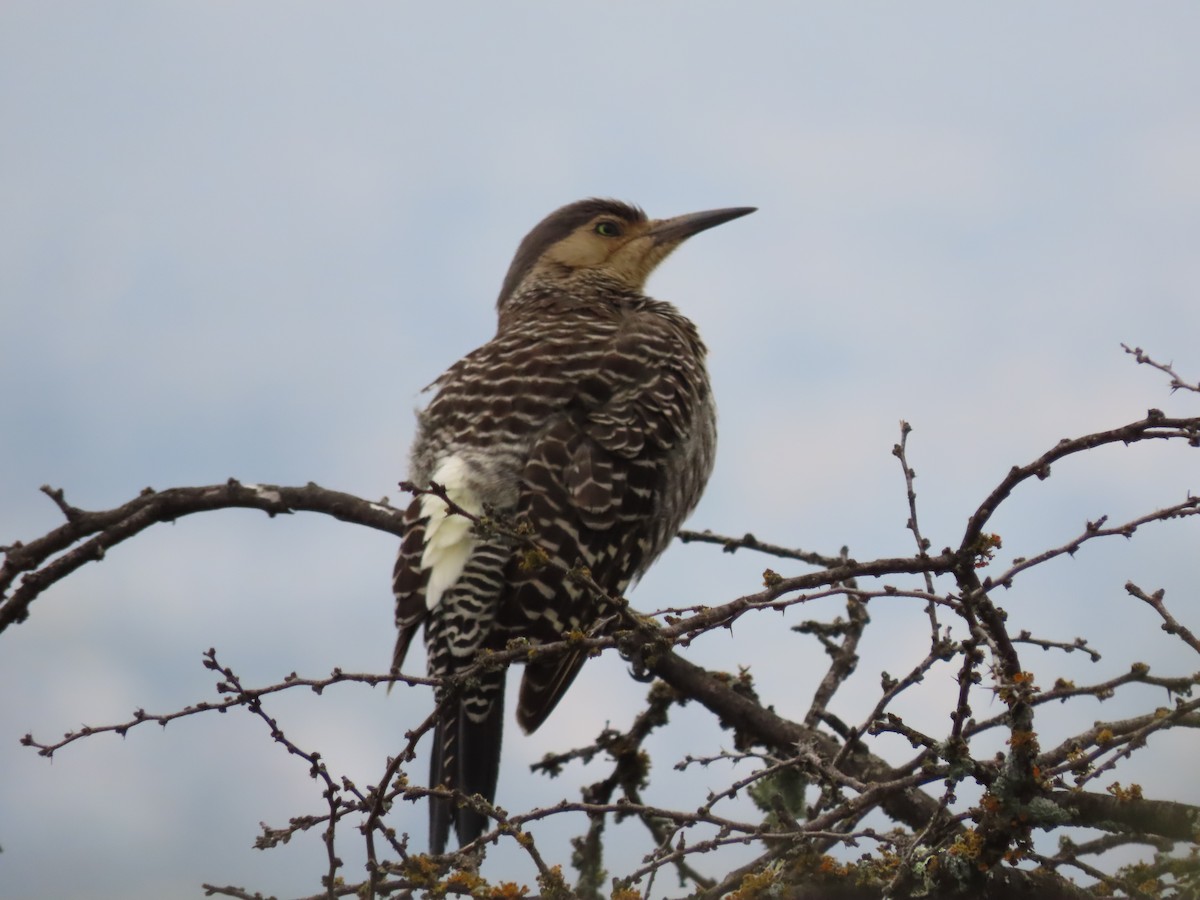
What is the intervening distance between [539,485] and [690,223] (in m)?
2.93

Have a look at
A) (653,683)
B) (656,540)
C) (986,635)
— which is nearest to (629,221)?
(656,540)

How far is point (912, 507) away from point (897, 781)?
0.54 metres

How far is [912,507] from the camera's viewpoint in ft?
9.31

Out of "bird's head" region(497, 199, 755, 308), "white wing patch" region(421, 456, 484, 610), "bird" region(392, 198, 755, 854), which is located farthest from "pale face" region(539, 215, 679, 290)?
"white wing patch" region(421, 456, 484, 610)

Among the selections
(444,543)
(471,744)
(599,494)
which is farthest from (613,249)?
(471,744)

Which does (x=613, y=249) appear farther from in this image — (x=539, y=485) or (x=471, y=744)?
(x=471, y=744)

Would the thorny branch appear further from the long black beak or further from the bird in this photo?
the long black beak

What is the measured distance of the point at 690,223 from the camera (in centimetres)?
727

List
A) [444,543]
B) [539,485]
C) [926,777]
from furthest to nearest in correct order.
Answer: [539,485] < [444,543] < [926,777]

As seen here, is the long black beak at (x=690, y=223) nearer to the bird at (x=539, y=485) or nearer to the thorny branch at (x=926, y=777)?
the bird at (x=539, y=485)

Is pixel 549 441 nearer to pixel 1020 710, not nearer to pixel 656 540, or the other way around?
pixel 656 540

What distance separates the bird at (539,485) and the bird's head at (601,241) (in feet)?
2.80

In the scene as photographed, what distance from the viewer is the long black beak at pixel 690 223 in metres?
7.23

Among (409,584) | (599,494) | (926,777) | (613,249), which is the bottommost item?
(926,777)
